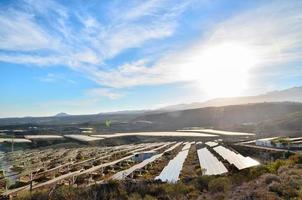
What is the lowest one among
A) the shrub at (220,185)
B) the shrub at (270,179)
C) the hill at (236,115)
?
the shrub at (220,185)

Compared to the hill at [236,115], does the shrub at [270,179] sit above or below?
below

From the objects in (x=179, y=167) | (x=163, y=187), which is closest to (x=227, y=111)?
Answer: (x=179, y=167)

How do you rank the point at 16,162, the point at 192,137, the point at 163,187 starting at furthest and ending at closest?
the point at 192,137
the point at 16,162
the point at 163,187

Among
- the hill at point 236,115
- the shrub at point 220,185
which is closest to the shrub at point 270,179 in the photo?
the shrub at point 220,185

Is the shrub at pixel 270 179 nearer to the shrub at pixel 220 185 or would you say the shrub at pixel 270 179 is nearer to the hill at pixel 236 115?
the shrub at pixel 220 185

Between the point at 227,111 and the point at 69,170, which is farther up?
the point at 227,111

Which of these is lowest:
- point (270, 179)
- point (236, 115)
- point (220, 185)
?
point (220, 185)

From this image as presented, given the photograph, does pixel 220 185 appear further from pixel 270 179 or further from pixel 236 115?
pixel 236 115

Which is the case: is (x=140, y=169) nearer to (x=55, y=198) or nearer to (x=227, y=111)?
(x=55, y=198)

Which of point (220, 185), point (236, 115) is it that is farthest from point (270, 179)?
point (236, 115)

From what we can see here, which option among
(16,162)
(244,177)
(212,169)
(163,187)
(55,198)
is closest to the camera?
(55,198)

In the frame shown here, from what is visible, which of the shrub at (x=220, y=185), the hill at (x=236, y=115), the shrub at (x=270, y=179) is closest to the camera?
the shrub at (x=220, y=185)
